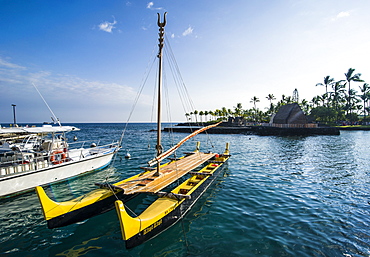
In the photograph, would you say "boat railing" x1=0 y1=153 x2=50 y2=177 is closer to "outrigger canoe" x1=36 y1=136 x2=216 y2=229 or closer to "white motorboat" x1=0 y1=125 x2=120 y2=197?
"white motorboat" x1=0 y1=125 x2=120 y2=197

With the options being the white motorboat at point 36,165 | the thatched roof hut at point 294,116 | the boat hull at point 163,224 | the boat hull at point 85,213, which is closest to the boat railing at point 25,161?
the white motorboat at point 36,165

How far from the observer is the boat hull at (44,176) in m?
12.0

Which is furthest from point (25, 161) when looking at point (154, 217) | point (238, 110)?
point (238, 110)

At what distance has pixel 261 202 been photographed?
451 inches

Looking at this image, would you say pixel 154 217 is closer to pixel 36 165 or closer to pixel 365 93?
pixel 36 165

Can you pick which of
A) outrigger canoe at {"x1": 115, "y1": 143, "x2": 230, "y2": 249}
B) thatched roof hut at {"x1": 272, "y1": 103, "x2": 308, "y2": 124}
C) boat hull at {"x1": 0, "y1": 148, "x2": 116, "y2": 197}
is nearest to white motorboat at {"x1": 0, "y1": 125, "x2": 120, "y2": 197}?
boat hull at {"x1": 0, "y1": 148, "x2": 116, "y2": 197}

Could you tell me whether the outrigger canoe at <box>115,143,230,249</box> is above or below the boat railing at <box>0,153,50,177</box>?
below

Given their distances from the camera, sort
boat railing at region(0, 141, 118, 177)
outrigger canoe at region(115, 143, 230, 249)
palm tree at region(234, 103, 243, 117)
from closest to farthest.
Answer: outrigger canoe at region(115, 143, 230, 249), boat railing at region(0, 141, 118, 177), palm tree at region(234, 103, 243, 117)

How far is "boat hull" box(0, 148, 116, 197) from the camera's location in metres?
12.0

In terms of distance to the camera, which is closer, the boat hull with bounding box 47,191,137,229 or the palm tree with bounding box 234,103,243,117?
the boat hull with bounding box 47,191,137,229

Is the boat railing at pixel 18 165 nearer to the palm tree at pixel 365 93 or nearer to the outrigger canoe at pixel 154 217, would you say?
the outrigger canoe at pixel 154 217

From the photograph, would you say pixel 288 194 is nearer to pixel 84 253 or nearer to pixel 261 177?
pixel 261 177

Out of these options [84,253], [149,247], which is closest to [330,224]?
[149,247]

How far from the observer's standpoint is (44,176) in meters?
13.9
